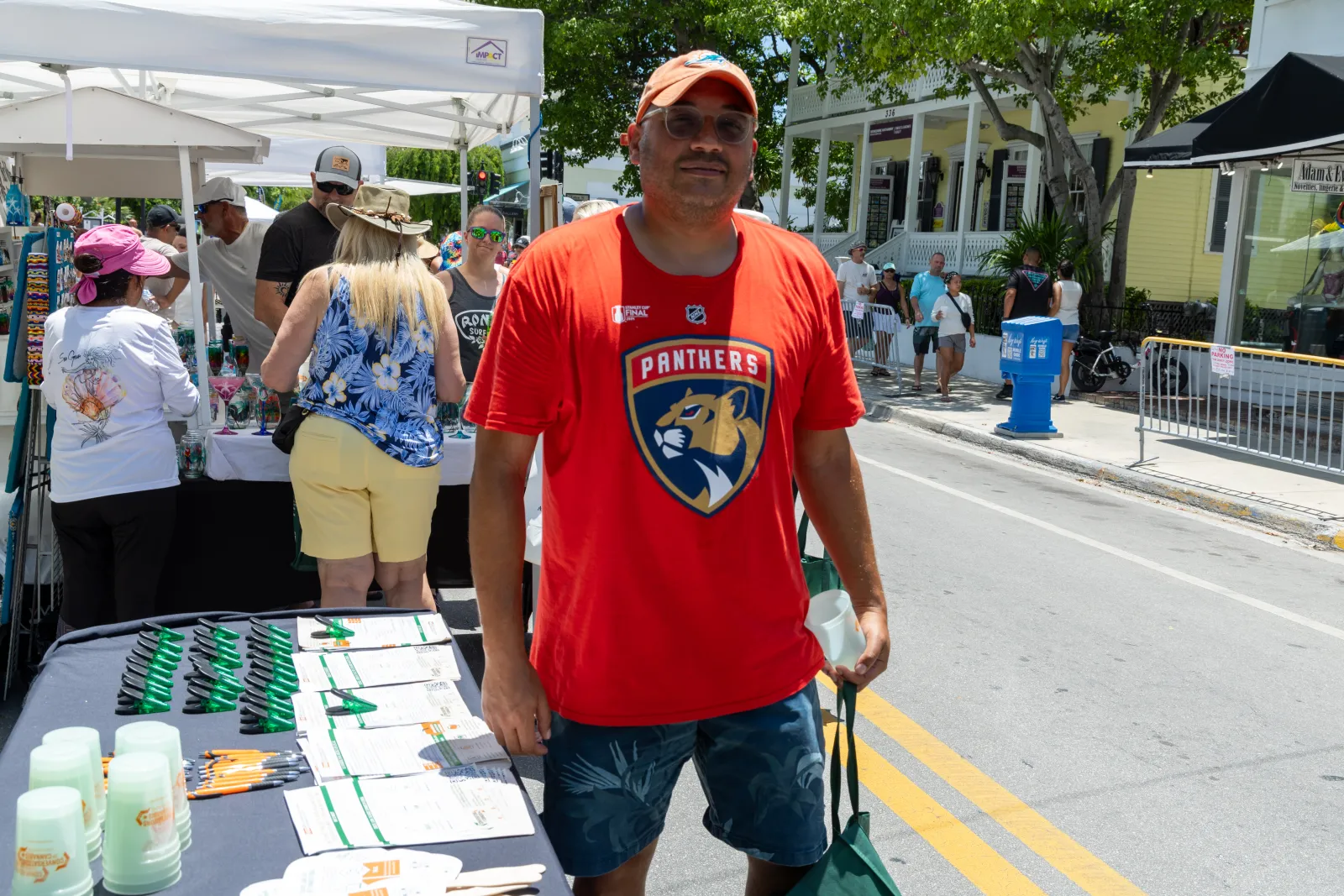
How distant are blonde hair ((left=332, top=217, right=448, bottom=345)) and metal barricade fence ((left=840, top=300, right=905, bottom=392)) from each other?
41.3ft

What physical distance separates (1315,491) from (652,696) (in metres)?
9.37

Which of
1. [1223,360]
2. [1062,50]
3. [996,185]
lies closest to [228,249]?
[1223,360]

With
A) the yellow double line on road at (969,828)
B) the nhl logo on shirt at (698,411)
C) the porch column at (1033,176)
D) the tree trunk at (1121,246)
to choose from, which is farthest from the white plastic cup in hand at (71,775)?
the porch column at (1033,176)

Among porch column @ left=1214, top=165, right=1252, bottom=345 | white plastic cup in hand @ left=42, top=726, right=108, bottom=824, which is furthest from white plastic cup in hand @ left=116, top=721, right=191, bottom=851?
porch column @ left=1214, top=165, right=1252, bottom=345

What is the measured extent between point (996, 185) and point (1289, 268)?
11.7m

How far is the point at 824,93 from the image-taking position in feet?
85.9

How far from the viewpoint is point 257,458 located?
16.1 feet

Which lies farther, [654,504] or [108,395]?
[108,395]

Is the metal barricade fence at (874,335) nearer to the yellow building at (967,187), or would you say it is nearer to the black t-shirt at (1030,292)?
the black t-shirt at (1030,292)

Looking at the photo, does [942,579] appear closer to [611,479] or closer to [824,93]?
[611,479]

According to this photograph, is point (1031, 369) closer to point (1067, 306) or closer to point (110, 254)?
point (1067, 306)

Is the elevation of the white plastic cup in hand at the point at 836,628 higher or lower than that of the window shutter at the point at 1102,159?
lower

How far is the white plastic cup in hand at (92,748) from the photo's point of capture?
1849mm

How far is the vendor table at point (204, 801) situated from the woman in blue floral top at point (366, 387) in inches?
61.1
